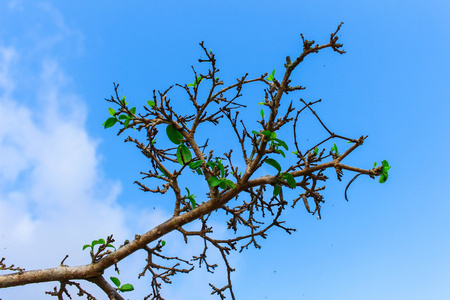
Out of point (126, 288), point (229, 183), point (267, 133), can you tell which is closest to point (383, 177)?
point (267, 133)

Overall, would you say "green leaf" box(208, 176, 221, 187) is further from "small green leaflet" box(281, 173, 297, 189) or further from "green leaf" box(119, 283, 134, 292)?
"green leaf" box(119, 283, 134, 292)

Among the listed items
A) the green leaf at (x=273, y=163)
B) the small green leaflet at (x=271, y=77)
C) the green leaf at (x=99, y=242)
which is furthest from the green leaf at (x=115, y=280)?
the small green leaflet at (x=271, y=77)

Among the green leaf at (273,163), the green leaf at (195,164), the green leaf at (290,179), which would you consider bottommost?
the green leaf at (290,179)

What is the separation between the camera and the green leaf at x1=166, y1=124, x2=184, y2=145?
10.6 ft

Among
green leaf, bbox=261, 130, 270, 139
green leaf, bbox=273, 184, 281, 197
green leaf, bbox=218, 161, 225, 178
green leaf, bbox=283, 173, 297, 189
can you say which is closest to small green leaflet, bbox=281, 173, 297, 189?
green leaf, bbox=283, 173, 297, 189

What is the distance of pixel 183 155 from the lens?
3.09 meters

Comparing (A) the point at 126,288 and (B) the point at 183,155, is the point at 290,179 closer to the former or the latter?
(B) the point at 183,155

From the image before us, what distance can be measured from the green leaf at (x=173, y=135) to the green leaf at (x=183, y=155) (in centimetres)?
13

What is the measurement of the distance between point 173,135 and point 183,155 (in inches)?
10.0

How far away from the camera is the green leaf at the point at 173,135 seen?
10.6 feet

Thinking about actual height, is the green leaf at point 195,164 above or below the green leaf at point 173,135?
below

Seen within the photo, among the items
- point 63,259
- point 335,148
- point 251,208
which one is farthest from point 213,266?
point 335,148

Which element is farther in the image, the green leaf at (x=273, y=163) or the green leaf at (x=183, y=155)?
the green leaf at (x=183, y=155)

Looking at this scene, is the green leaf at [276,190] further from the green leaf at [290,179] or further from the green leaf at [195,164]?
the green leaf at [195,164]
